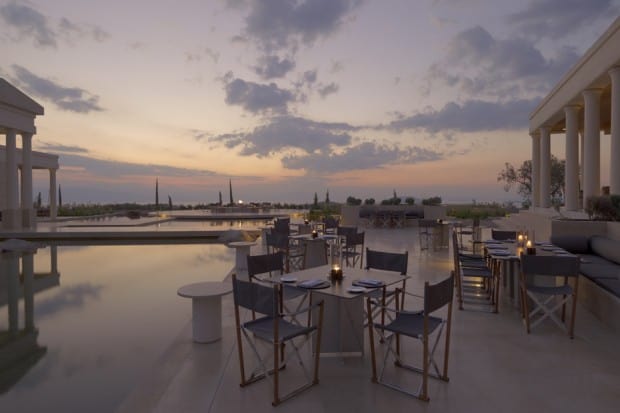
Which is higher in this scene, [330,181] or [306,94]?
[306,94]

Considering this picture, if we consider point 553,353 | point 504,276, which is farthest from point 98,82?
point 553,353

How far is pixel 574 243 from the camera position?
625 centimetres

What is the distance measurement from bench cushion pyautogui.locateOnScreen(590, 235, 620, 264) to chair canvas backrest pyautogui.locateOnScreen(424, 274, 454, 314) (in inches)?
164

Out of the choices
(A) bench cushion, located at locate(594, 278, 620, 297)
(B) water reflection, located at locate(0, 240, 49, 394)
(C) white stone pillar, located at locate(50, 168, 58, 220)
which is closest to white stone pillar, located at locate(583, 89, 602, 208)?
(A) bench cushion, located at locate(594, 278, 620, 297)

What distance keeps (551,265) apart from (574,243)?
3.44 meters

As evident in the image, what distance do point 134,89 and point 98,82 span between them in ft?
3.82

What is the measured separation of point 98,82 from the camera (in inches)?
491

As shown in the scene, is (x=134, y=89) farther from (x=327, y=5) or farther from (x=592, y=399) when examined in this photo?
(x=592, y=399)

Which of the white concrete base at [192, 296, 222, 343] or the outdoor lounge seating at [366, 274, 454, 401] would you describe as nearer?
the outdoor lounge seating at [366, 274, 454, 401]

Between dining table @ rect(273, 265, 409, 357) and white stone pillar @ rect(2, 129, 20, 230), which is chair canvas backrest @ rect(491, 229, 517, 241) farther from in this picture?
white stone pillar @ rect(2, 129, 20, 230)

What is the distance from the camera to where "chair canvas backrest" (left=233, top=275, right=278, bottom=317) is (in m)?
2.35

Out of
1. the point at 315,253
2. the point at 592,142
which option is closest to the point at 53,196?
the point at 315,253

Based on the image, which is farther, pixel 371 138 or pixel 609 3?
pixel 371 138

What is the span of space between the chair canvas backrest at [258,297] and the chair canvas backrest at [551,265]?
252 centimetres
